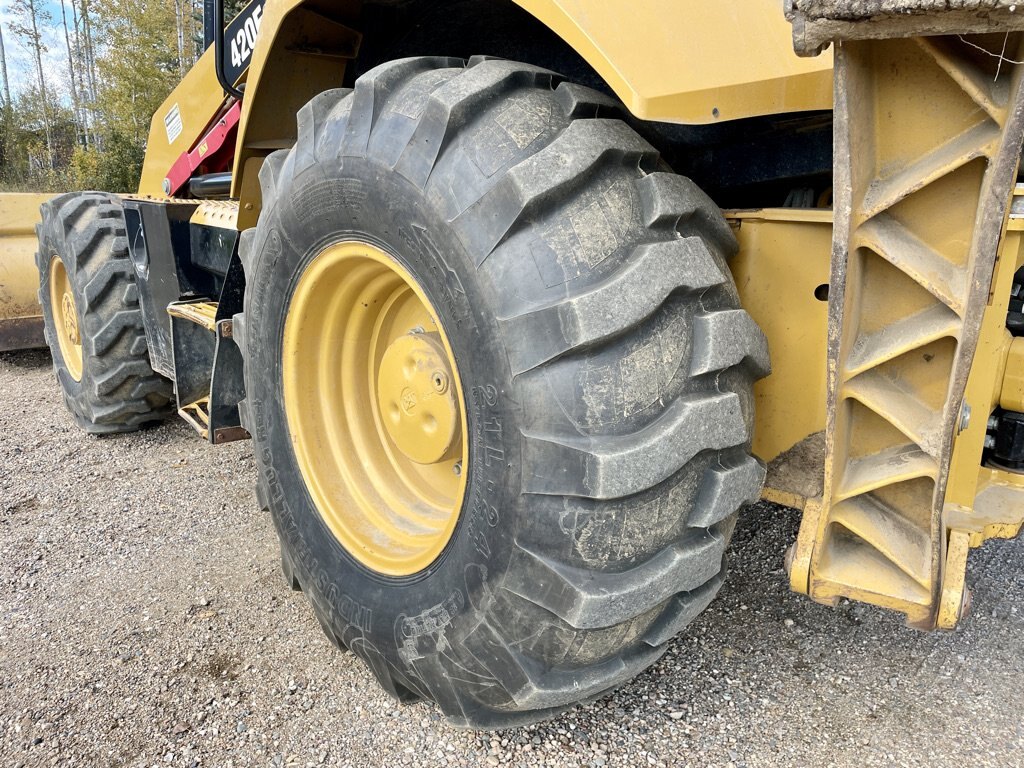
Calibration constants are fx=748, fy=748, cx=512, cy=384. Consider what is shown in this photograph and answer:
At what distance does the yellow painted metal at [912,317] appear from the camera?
1.07 meters

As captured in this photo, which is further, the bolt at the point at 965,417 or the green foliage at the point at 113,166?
the green foliage at the point at 113,166

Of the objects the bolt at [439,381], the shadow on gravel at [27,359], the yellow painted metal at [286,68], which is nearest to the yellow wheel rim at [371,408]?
the bolt at [439,381]

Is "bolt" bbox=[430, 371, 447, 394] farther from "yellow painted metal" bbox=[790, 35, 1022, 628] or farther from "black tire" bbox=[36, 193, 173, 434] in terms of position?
"black tire" bbox=[36, 193, 173, 434]

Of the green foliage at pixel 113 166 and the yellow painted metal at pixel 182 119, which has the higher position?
the yellow painted metal at pixel 182 119

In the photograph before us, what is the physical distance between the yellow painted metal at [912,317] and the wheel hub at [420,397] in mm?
819

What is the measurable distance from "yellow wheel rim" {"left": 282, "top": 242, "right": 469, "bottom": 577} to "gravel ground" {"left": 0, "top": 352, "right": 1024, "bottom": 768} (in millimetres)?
444

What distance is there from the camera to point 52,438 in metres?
4.21

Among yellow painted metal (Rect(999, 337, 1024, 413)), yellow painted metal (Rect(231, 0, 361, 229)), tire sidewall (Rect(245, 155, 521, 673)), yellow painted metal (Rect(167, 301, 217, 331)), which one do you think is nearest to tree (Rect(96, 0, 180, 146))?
yellow painted metal (Rect(167, 301, 217, 331))

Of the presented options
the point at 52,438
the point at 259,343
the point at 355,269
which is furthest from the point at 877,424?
the point at 52,438

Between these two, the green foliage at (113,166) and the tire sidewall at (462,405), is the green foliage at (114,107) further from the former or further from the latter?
the tire sidewall at (462,405)

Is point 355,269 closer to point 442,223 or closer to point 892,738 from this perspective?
point 442,223

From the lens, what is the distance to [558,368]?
4.37 ft

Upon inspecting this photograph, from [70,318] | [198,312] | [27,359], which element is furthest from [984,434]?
[27,359]

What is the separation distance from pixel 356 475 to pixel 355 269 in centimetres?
62
